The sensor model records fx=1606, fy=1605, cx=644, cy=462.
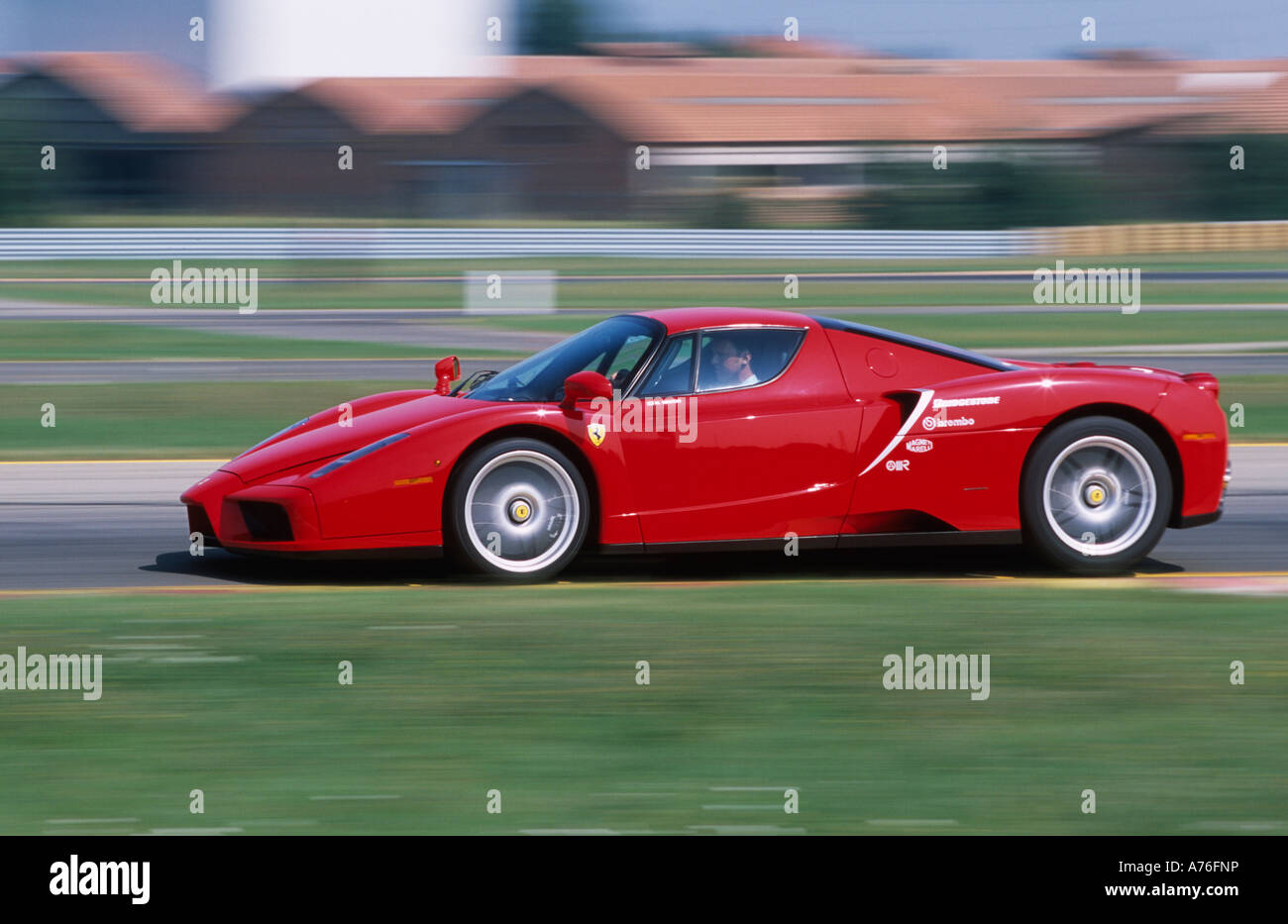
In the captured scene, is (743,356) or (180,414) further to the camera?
(180,414)

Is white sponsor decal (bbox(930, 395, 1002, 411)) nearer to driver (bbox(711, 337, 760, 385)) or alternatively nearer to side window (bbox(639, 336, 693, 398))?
driver (bbox(711, 337, 760, 385))

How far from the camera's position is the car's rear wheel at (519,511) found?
23.5ft

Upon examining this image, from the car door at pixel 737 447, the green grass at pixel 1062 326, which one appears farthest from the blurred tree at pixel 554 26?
the car door at pixel 737 447

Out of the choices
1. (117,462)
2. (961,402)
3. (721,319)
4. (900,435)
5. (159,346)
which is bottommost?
(117,462)

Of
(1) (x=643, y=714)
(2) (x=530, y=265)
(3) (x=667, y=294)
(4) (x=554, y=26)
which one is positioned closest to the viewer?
(1) (x=643, y=714)

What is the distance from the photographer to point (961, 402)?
24.4 feet

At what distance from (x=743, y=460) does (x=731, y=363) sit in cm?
47

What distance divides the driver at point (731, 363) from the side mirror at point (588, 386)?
570 millimetres

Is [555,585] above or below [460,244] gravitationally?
below

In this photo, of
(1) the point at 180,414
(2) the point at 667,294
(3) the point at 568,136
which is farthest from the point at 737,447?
(3) the point at 568,136

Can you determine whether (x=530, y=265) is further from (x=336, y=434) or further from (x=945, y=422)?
(x=945, y=422)

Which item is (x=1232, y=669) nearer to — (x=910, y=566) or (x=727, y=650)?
(x=727, y=650)

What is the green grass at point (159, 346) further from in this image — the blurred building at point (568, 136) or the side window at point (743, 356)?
the blurred building at point (568, 136)

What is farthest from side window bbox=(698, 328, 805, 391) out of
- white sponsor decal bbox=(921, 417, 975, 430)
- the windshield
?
white sponsor decal bbox=(921, 417, 975, 430)
